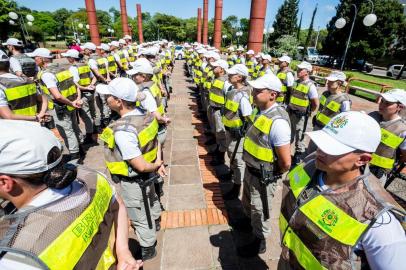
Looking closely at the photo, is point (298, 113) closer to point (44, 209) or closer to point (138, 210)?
point (138, 210)

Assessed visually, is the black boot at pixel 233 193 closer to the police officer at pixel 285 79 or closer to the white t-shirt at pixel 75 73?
the police officer at pixel 285 79

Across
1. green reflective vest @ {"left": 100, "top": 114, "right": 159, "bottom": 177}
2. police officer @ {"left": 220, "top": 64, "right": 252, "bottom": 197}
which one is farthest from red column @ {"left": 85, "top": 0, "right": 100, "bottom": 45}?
green reflective vest @ {"left": 100, "top": 114, "right": 159, "bottom": 177}

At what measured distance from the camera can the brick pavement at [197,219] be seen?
3041 millimetres

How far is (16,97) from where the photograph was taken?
11.7 feet

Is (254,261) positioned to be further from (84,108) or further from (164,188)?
(84,108)

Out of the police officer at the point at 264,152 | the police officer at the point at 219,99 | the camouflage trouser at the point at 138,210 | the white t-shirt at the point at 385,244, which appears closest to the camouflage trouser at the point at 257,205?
the police officer at the point at 264,152

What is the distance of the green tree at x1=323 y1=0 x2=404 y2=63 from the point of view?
86.1 ft

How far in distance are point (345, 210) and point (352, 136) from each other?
447mm

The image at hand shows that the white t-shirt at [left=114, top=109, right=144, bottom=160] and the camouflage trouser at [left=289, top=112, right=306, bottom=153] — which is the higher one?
the white t-shirt at [left=114, top=109, right=144, bottom=160]

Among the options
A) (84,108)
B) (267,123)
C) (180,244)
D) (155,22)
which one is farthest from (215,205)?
(155,22)

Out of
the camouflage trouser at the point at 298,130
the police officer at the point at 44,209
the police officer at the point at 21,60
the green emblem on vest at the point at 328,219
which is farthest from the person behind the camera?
the police officer at the point at 21,60

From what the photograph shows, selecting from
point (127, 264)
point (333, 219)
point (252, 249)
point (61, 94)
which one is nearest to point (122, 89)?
point (127, 264)

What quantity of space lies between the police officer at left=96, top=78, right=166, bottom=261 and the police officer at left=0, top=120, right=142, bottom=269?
3.12 ft

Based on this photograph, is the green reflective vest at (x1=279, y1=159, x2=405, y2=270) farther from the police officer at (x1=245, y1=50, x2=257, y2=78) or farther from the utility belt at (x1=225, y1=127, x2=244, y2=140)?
the police officer at (x1=245, y1=50, x2=257, y2=78)
